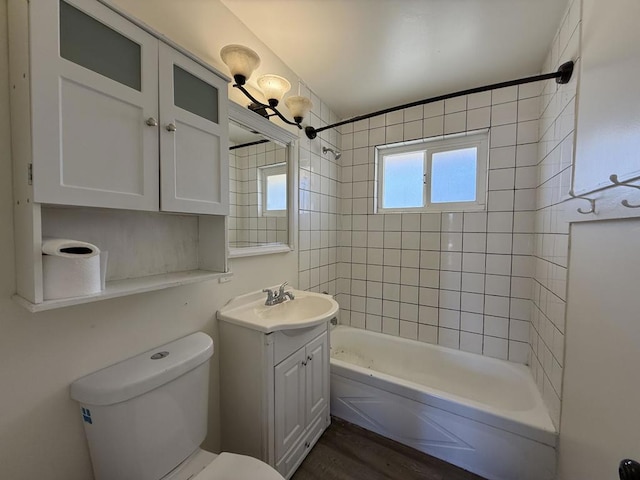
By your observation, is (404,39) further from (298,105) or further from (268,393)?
(268,393)

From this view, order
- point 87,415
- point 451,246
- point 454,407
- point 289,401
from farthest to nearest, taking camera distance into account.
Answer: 1. point 451,246
2. point 454,407
3. point 289,401
4. point 87,415

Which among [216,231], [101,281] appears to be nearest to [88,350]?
[101,281]

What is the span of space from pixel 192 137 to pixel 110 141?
0.28 m

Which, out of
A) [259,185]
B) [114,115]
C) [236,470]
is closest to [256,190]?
[259,185]

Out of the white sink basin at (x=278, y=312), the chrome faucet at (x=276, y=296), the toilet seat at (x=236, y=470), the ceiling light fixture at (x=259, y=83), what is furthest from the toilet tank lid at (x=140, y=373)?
the ceiling light fixture at (x=259, y=83)

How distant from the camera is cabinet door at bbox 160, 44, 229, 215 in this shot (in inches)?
34.7

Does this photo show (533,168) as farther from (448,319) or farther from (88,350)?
(88,350)

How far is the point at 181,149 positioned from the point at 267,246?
809 millimetres

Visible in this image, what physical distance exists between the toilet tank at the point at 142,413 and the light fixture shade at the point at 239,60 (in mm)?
1241

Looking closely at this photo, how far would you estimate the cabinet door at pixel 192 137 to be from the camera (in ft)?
2.89

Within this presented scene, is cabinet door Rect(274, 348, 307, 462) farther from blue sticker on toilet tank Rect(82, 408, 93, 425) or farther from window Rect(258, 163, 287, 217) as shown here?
window Rect(258, 163, 287, 217)

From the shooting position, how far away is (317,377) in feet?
5.03

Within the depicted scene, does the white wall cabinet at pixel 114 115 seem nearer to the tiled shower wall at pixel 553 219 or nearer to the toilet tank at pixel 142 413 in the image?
the toilet tank at pixel 142 413

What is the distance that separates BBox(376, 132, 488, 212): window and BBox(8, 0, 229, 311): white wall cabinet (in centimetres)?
166
